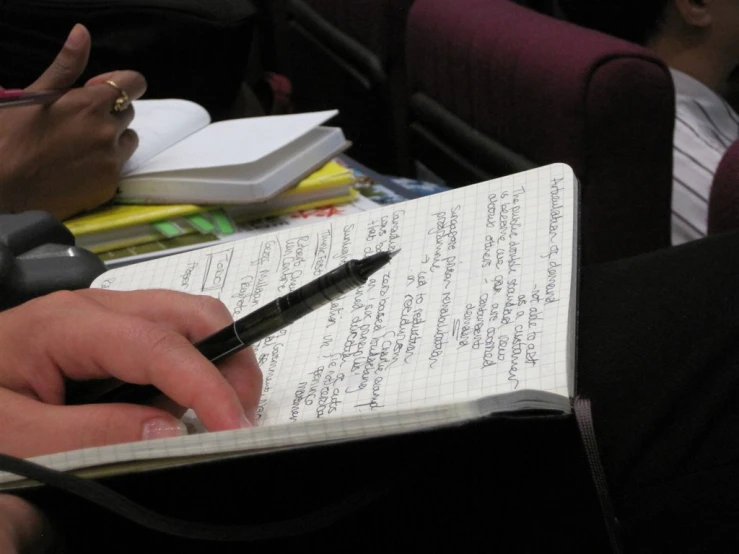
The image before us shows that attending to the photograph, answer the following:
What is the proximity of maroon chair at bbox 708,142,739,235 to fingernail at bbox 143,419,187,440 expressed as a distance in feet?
1.89

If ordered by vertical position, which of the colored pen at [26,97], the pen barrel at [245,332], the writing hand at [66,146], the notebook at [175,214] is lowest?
the notebook at [175,214]

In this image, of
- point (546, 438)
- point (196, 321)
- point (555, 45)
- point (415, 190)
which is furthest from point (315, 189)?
point (546, 438)

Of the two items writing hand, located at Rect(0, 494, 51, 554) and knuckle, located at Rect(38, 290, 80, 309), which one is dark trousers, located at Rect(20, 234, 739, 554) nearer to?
writing hand, located at Rect(0, 494, 51, 554)

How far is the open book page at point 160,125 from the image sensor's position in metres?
0.92

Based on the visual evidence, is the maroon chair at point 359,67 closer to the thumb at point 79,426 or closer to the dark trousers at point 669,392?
the dark trousers at point 669,392

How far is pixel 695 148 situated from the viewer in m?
1.16

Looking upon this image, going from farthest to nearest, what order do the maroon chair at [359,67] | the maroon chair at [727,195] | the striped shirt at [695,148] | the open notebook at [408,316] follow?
the maroon chair at [359,67], the striped shirt at [695,148], the maroon chair at [727,195], the open notebook at [408,316]

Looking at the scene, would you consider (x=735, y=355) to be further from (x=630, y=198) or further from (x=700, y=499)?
(x=630, y=198)

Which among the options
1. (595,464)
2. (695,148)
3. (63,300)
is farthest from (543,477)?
(695,148)

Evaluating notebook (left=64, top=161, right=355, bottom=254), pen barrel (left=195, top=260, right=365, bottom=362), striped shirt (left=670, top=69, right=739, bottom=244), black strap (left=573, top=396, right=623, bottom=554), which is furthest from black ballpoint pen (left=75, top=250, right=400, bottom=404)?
Result: striped shirt (left=670, top=69, right=739, bottom=244)

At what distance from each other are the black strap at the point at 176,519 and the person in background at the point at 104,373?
38mm

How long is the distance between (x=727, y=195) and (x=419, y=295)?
0.43 meters

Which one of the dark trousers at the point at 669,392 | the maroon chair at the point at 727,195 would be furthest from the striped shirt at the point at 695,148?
the dark trousers at the point at 669,392

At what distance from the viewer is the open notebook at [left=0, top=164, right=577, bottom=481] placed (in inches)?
13.0
